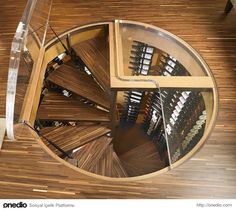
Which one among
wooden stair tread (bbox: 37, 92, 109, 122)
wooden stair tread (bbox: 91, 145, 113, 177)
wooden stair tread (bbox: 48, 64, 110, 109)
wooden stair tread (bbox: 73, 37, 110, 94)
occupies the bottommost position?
wooden stair tread (bbox: 91, 145, 113, 177)

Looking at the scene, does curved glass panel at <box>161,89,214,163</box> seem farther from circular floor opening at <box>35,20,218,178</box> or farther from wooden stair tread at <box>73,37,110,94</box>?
wooden stair tread at <box>73,37,110,94</box>

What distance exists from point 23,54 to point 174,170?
1.38m

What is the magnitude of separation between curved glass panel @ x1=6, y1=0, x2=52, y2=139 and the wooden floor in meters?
0.25

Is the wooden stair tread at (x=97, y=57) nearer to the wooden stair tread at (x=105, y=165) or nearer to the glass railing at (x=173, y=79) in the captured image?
the glass railing at (x=173, y=79)

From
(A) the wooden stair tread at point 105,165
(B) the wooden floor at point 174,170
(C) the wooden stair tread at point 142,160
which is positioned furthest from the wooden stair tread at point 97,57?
(C) the wooden stair tread at point 142,160

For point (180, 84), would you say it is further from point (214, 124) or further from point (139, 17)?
point (139, 17)

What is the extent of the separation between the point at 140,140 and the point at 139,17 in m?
1.96

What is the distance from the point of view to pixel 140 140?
4.52m

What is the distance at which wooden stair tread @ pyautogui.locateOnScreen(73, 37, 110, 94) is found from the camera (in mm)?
3189

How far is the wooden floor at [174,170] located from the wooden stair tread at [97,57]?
245 mm

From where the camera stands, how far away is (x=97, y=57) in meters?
3.27

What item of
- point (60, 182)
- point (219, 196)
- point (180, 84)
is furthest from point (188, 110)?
point (60, 182)
